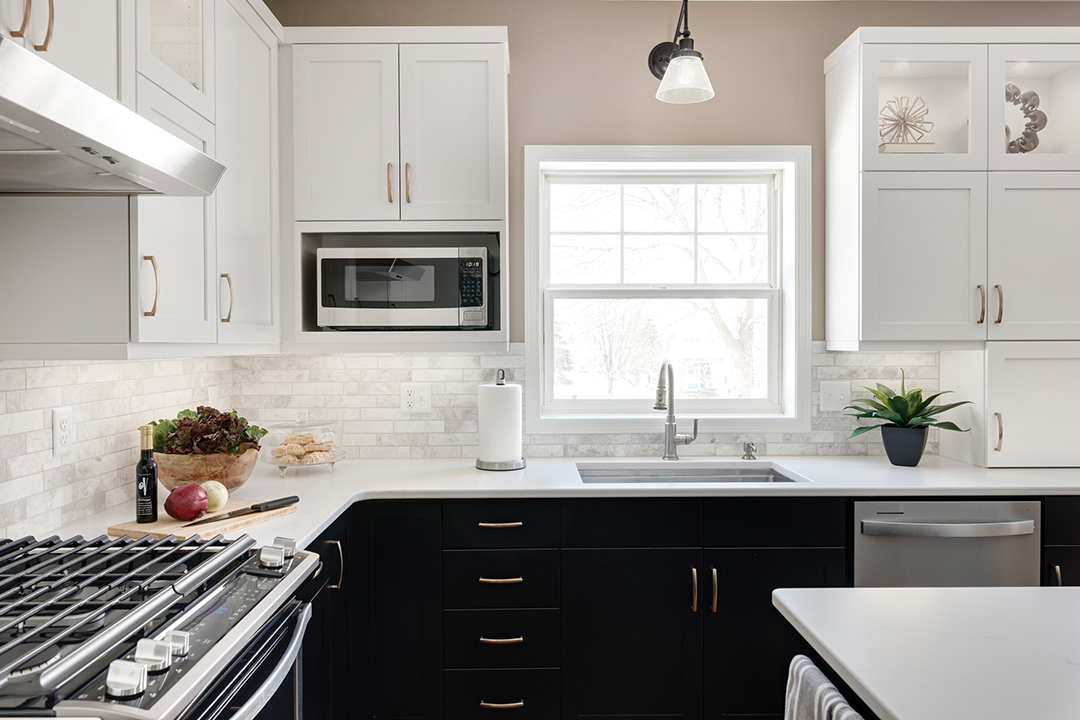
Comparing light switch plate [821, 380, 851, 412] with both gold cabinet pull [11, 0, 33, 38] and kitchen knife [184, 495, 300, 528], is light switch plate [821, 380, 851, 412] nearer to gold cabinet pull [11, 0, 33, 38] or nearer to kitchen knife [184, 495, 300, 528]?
kitchen knife [184, 495, 300, 528]

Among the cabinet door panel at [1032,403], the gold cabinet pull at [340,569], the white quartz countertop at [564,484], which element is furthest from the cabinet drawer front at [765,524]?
the gold cabinet pull at [340,569]

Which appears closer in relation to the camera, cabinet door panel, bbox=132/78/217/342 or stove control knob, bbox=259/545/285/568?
stove control knob, bbox=259/545/285/568

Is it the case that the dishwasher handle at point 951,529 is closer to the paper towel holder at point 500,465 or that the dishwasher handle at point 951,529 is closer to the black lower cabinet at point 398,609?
the paper towel holder at point 500,465

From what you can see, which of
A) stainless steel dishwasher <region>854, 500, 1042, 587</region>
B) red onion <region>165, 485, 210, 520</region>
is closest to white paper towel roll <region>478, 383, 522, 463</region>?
red onion <region>165, 485, 210, 520</region>

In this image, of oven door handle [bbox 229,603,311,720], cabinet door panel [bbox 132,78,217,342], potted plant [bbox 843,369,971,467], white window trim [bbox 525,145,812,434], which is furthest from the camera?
white window trim [bbox 525,145,812,434]

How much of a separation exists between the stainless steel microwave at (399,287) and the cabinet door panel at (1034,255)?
74.6 inches

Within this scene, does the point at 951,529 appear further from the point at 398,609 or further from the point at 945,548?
the point at 398,609

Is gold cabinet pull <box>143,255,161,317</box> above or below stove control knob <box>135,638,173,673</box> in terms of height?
above

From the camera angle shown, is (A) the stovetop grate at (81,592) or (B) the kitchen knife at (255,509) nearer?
(A) the stovetop grate at (81,592)

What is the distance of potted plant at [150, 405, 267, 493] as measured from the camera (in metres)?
1.83

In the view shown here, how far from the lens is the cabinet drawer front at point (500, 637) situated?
6.89 ft

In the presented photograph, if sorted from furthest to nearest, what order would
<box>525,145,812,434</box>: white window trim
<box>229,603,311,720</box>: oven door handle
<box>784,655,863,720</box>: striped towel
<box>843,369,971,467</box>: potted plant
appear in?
<box>525,145,812,434</box>: white window trim, <box>843,369,971,467</box>: potted plant, <box>229,603,311,720</box>: oven door handle, <box>784,655,863,720</box>: striped towel

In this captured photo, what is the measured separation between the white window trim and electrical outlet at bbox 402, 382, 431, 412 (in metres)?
0.41

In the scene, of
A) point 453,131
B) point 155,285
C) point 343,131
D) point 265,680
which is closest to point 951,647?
point 265,680
